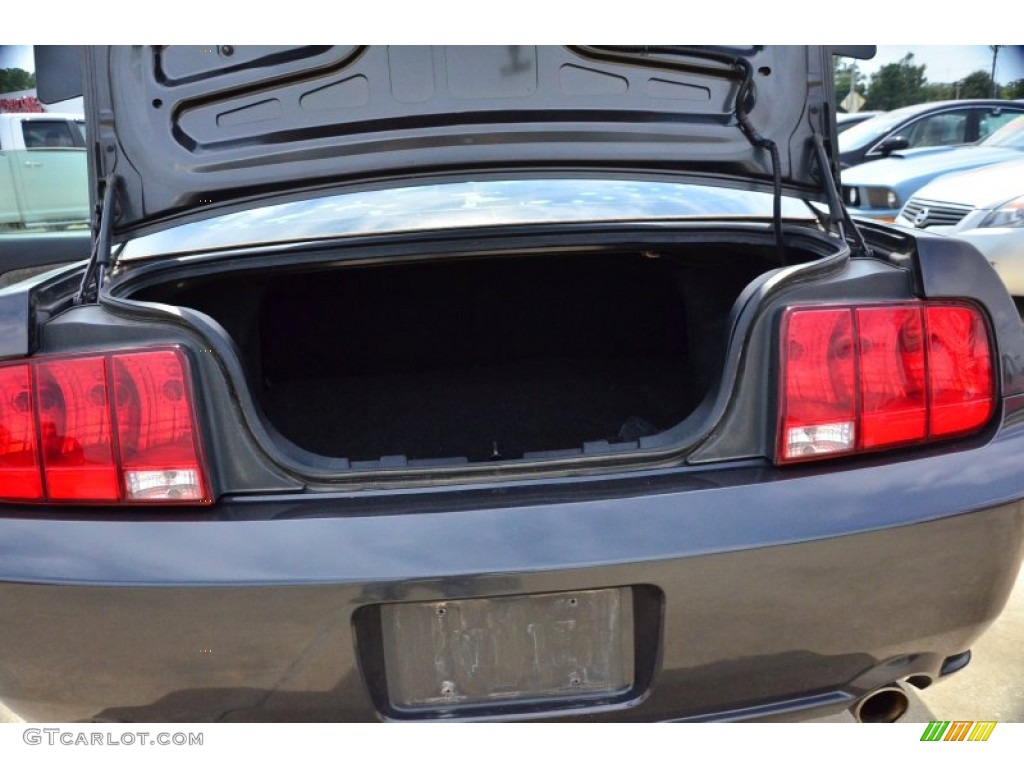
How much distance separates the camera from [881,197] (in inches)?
296

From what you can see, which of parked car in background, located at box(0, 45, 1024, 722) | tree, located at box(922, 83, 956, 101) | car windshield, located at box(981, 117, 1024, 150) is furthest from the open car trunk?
tree, located at box(922, 83, 956, 101)

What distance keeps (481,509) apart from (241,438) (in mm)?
406

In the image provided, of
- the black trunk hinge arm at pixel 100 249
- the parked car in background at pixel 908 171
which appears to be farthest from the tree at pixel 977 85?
the black trunk hinge arm at pixel 100 249

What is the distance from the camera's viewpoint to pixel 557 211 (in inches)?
84.7

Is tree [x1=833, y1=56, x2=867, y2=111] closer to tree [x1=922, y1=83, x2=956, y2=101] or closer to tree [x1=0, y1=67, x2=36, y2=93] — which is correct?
tree [x1=922, y1=83, x2=956, y2=101]

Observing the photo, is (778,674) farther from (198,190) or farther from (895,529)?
(198,190)

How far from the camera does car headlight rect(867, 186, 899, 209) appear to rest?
7.41 m

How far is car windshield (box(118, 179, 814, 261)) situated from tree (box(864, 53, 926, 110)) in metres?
20.4

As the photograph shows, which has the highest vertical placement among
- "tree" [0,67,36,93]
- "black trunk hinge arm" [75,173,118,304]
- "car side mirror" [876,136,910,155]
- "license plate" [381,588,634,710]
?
"tree" [0,67,36,93]

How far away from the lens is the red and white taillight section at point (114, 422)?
1.40 meters

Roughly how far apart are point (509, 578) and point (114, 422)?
67cm

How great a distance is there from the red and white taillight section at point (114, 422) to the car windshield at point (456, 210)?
71 centimetres

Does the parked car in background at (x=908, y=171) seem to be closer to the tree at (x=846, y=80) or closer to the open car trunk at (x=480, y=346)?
the open car trunk at (x=480, y=346)
